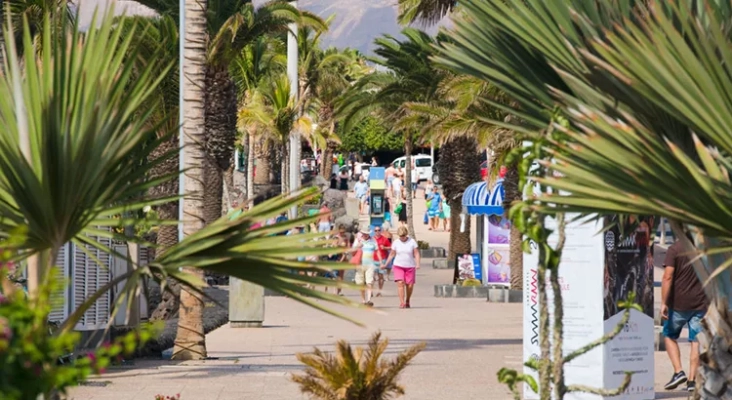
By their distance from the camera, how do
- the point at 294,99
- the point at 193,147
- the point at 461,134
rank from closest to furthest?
the point at 193,147 → the point at 461,134 → the point at 294,99

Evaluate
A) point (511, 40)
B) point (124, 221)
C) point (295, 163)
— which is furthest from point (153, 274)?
point (295, 163)

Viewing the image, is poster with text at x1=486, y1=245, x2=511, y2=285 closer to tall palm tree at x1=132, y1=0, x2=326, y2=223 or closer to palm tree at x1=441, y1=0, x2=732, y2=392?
tall palm tree at x1=132, y1=0, x2=326, y2=223

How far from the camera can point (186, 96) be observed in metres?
16.0

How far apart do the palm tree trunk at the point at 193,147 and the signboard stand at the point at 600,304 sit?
5.24 m

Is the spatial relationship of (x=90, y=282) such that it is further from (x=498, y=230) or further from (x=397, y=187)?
(x=397, y=187)

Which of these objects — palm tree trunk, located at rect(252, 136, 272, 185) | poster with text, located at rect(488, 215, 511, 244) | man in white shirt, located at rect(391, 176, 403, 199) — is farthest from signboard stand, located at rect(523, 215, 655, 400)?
palm tree trunk, located at rect(252, 136, 272, 185)

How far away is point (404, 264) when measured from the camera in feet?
80.7

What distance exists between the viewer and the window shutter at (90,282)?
13641 mm

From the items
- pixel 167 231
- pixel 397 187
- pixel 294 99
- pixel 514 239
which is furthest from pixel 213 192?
pixel 397 187

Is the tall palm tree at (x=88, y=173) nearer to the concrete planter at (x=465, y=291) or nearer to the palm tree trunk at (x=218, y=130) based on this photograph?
the concrete planter at (x=465, y=291)

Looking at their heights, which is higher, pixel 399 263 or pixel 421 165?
pixel 421 165

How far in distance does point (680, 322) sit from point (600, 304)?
2.09 m

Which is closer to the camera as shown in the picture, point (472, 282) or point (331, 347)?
point (331, 347)

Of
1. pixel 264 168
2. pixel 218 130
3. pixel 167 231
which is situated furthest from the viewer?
pixel 264 168
